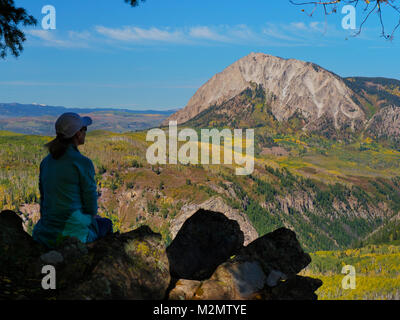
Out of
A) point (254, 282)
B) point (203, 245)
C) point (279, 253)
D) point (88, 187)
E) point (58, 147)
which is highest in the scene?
point (58, 147)

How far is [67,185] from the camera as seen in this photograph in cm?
1123

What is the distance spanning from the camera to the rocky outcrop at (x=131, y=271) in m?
10.1

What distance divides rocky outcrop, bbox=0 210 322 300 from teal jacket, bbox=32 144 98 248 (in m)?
0.48

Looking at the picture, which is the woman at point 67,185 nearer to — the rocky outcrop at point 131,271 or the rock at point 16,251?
the rocky outcrop at point 131,271

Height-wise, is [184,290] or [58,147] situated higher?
[58,147]

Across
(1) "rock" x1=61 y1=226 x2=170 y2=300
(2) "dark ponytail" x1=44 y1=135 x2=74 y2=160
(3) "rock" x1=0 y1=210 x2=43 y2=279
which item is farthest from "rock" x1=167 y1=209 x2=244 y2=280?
(2) "dark ponytail" x1=44 y1=135 x2=74 y2=160

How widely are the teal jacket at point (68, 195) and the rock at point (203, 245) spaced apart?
5.04 metres

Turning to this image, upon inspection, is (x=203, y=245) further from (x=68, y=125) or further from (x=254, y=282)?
(x=68, y=125)

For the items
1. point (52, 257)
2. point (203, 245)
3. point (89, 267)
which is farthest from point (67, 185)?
point (203, 245)

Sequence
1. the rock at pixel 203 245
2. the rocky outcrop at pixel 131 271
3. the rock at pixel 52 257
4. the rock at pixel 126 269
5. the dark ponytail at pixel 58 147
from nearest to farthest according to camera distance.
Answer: the rock at pixel 126 269, the rocky outcrop at pixel 131 271, the rock at pixel 52 257, the dark ponytail at pixel 58 147, the rock at pixel 203 245

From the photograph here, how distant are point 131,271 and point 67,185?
292 centimetres

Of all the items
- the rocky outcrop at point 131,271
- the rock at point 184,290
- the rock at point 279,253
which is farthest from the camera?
the rock at point 279,253

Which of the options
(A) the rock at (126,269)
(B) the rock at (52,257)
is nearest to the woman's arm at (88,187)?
(A) the rock at (126,269)
